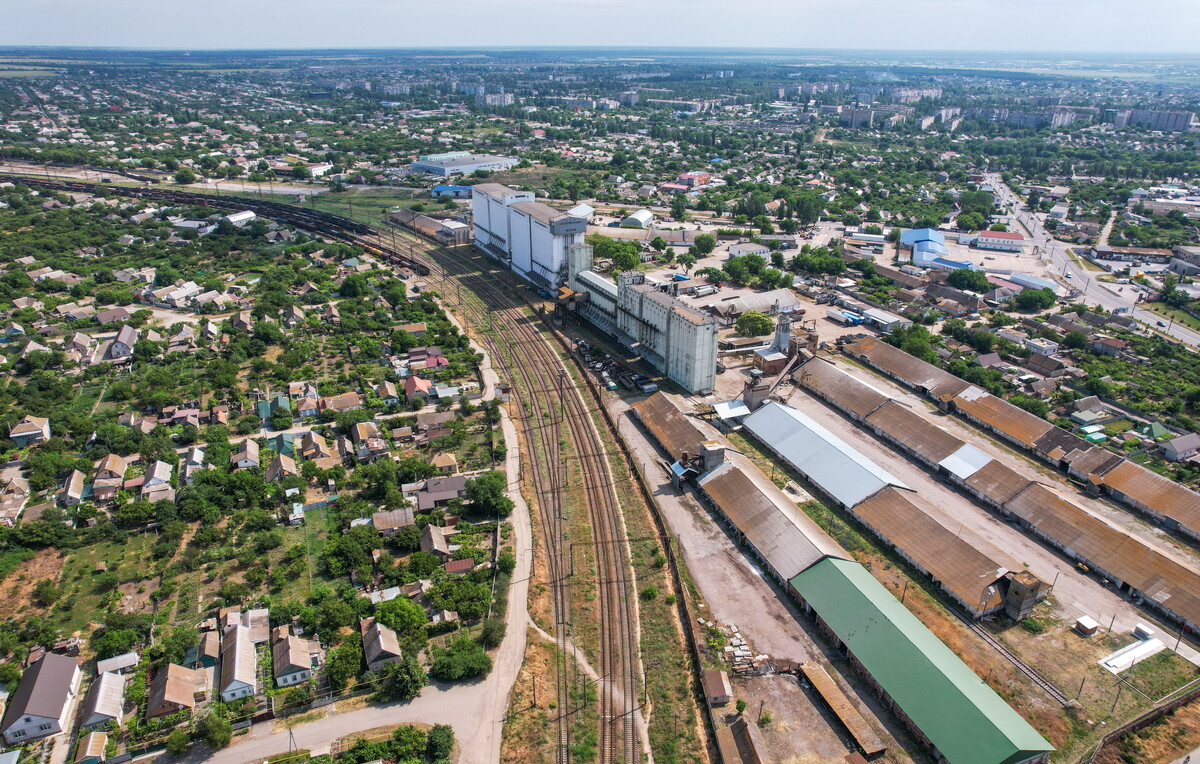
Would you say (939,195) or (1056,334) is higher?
(939,195)

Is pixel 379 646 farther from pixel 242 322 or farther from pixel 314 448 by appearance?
pixel 242 322

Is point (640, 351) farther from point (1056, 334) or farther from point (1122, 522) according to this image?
point (1056, 334)

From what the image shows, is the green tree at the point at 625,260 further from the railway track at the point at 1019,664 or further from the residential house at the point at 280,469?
the railway track at the point at 1019,664

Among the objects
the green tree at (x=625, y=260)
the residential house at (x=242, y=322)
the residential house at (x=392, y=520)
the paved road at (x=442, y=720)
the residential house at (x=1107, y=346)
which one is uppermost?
the green tree at (x=625, y=260)

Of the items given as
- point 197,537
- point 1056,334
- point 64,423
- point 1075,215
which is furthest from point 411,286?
point 1075,215

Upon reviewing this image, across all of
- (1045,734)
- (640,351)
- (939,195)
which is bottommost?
(1045,734)

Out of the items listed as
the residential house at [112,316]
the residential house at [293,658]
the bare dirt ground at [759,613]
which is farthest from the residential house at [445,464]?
the residential house at [112,316]
